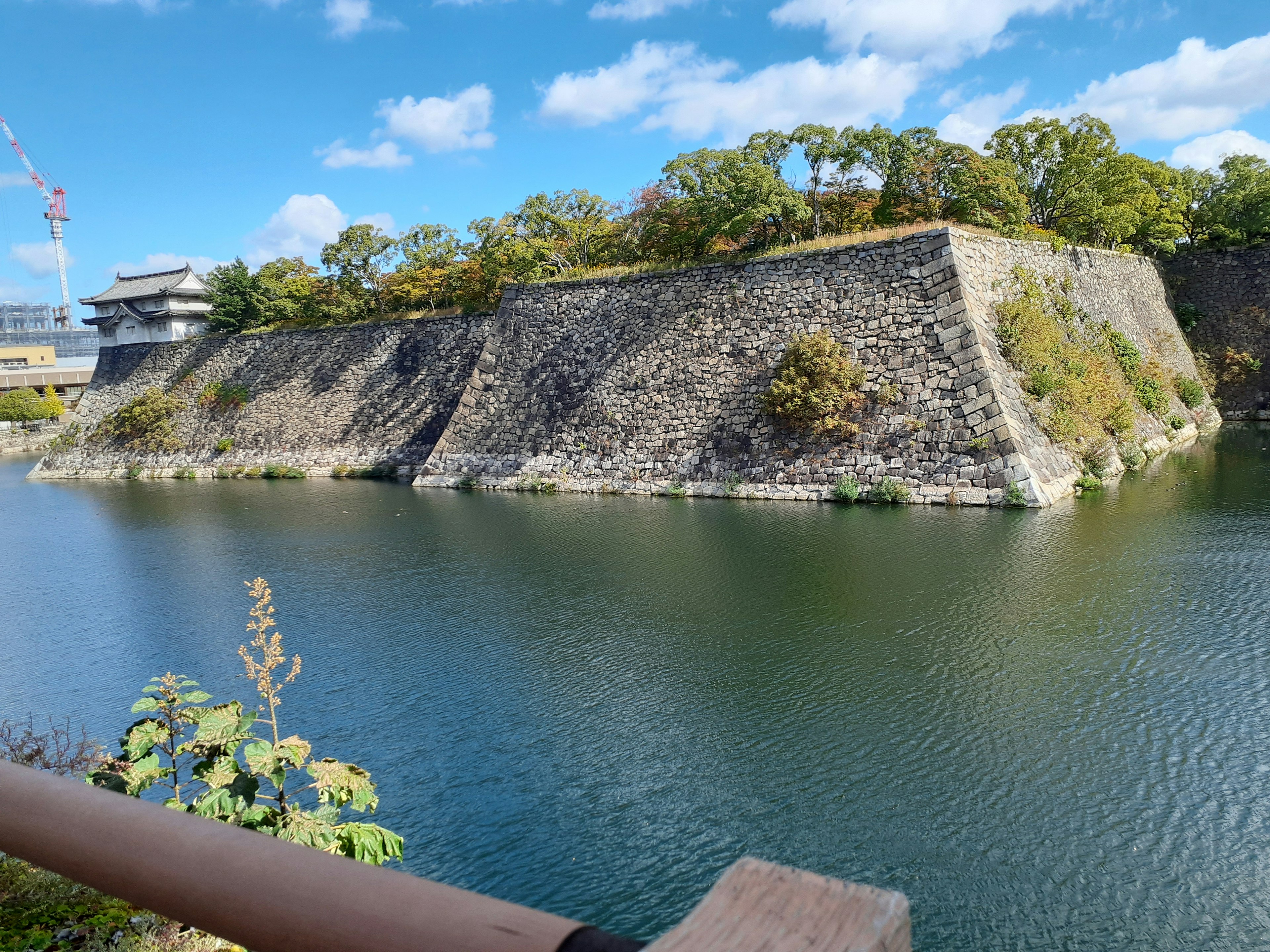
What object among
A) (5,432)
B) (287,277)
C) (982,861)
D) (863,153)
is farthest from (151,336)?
(982,861)

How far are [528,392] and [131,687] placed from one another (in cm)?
1470

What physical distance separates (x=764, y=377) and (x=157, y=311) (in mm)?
30726

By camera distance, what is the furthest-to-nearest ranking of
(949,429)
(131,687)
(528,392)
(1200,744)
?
(528,392)
(949,429)
(131,687)
(1200,744)

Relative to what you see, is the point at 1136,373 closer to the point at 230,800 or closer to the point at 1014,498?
the point at 1014,498

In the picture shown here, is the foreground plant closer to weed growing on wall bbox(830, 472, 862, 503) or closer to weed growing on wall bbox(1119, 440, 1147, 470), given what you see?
weed growing on wall bbox(830, 472, 862, 503)

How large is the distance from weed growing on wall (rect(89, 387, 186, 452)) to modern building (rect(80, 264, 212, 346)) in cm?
359

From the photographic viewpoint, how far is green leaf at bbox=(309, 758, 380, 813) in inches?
179

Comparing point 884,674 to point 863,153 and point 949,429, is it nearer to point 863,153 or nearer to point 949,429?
point 949,429

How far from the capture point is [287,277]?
1373 inches

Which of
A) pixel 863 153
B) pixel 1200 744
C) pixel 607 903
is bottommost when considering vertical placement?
pixel 607 903

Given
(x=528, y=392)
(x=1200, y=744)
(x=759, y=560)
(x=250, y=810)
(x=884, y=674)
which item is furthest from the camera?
(x=528, y=392)

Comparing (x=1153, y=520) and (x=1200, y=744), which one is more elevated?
(x=1153, y=520)

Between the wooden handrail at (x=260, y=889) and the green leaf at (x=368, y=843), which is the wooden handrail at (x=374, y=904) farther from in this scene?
the green leaf at (x=368, y=843)

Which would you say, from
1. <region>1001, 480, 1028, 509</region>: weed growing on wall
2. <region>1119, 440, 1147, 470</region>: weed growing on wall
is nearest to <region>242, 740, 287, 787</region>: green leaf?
<region>1001, 480, 1028, 509</region>: weed growing on wall
